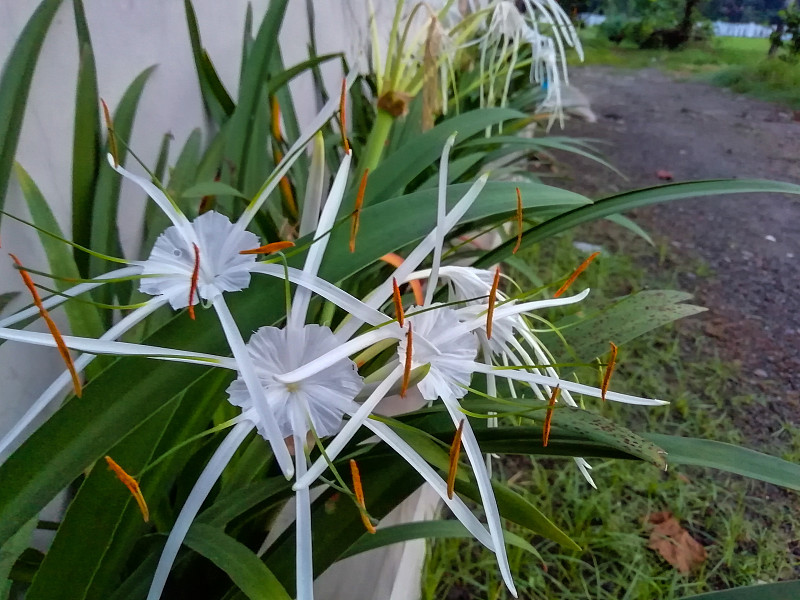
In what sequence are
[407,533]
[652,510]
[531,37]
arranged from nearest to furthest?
1. [407,533]
2. [652,510]
3. [531,37]

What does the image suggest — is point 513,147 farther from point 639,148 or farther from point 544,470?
point 544,470

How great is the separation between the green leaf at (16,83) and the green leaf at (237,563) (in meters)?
0.30

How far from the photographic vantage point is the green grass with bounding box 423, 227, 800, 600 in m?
0.59

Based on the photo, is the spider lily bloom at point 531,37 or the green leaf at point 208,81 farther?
the spider lily bloom at point 531,37

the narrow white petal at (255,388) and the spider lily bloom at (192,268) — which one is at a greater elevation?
the spider lily bloom at (192,268)

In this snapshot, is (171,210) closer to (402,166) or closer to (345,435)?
(345,435)

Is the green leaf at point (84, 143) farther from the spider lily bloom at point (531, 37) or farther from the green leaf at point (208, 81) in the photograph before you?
the spider lily bloom at point (531, 37)

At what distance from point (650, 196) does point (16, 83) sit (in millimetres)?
508

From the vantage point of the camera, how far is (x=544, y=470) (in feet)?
2.49

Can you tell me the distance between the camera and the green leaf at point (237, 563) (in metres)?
0.30

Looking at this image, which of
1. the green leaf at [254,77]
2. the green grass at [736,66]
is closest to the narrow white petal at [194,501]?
the green leaf at [254,77]

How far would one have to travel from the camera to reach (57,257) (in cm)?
44

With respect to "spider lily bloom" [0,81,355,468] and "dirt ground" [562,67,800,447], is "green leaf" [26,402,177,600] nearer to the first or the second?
"spider lily bloom" [0,81,355,468]

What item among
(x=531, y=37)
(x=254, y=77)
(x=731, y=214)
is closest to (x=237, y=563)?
(x=254, y=77)
